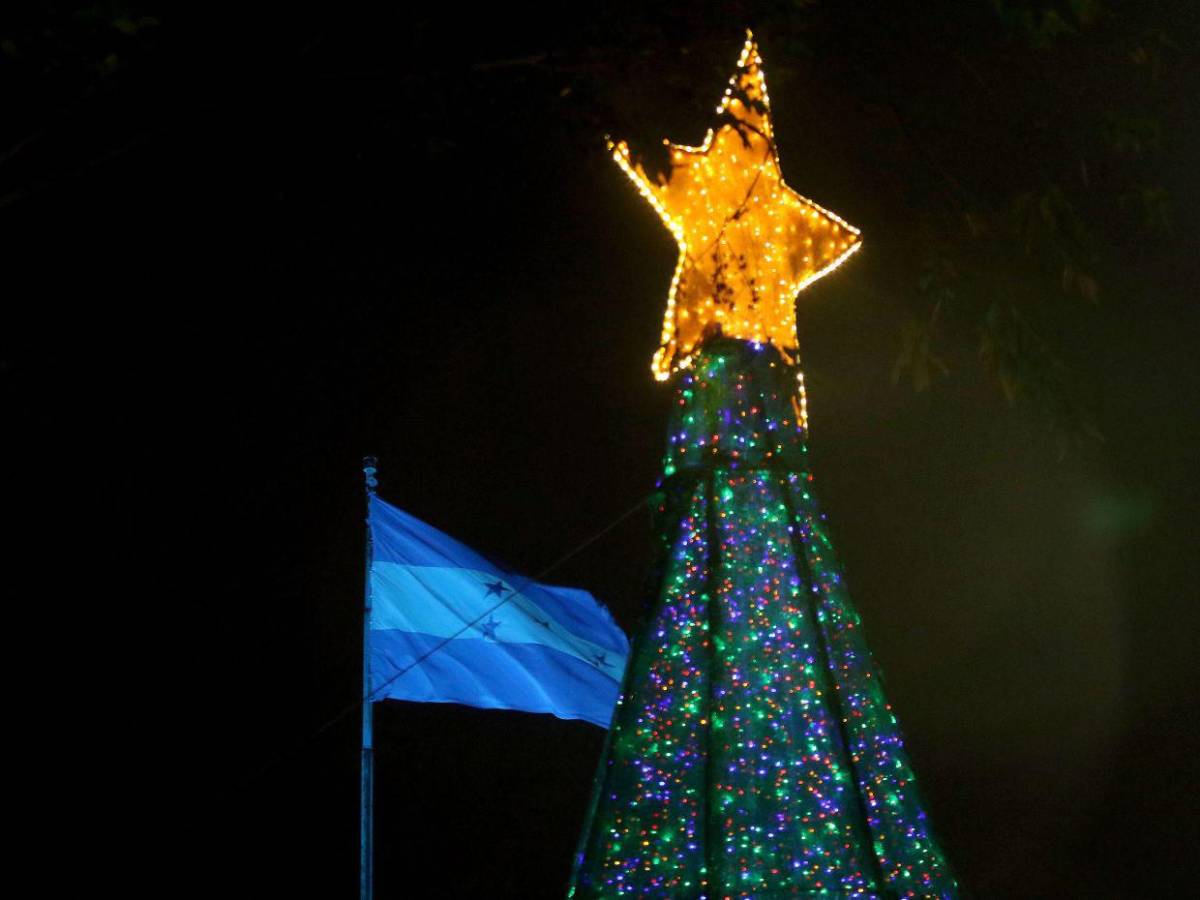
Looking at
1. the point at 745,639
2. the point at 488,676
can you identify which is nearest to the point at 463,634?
the point at 488,676

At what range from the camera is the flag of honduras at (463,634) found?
6.22 m

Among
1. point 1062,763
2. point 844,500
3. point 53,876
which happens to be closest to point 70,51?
point 53,876

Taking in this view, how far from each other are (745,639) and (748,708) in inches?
10.9

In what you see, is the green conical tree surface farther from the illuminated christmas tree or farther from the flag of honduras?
the flag of honduras

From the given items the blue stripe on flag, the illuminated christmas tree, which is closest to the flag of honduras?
the blue stripe on flag

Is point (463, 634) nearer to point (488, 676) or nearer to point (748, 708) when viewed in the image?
point (488, 676)

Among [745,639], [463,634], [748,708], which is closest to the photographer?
[748,708]

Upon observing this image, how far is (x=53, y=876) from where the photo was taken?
272 inches

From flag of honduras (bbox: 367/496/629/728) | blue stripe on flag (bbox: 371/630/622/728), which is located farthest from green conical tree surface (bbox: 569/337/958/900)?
flag of honduras (bbox: 367/496/629/728)

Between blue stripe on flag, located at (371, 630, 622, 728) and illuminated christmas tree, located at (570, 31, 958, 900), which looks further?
blue stripe on flag, located at (371, 630, 622, 728)

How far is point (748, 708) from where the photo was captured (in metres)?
5.55

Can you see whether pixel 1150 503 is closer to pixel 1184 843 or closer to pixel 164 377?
pixel 1184 843

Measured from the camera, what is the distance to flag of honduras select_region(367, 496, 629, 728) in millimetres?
6219

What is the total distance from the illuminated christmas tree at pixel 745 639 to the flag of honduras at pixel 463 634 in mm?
919
